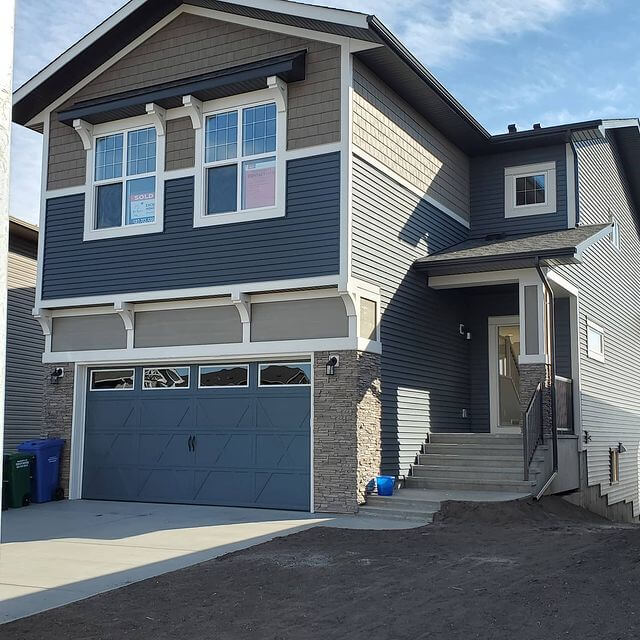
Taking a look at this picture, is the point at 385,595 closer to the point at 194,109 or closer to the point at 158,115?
the point at 194,109

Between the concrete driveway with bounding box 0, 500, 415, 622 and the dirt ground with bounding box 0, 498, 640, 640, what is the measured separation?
0.40 metres

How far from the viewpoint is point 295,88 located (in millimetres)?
13148

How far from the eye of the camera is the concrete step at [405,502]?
12.0 meters

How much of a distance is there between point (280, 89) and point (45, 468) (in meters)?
7.46

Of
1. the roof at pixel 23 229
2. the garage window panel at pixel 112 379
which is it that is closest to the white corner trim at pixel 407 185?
the garage window panel at pixel 112 379

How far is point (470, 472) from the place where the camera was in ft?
44.3

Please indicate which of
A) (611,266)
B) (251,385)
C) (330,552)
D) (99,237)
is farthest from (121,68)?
(611,266)

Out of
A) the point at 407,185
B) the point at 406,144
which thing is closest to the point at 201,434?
the point at 407,185

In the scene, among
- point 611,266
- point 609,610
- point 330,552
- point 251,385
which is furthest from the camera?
point 611,266

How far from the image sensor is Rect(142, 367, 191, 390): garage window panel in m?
14.1

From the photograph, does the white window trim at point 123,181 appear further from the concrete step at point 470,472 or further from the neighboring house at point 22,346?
the concrete step at point 470,472

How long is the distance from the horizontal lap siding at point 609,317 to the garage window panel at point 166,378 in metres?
7.16

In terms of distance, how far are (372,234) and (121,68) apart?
5636 millimetres

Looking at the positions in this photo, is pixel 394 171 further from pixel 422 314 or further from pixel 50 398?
pixel 50 398
